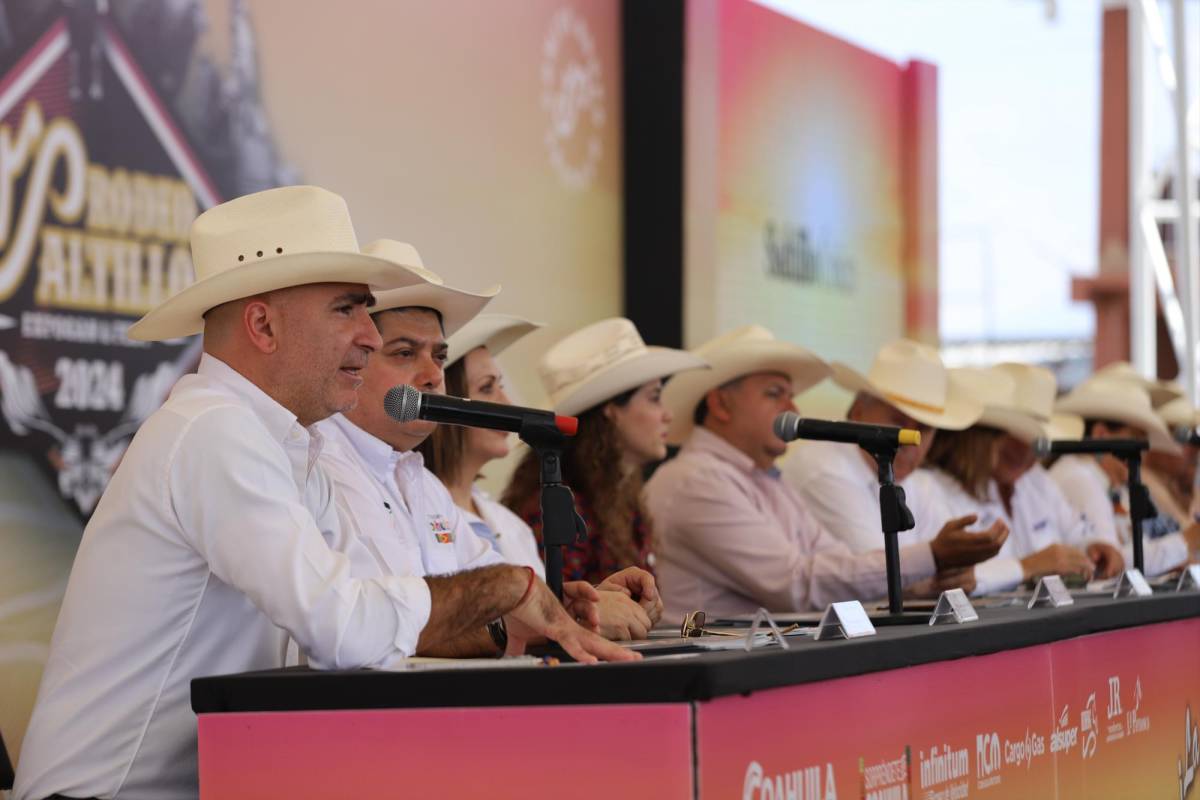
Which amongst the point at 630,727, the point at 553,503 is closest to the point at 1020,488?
the point at 553,503

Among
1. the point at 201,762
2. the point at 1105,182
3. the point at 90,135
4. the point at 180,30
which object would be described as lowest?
the point at 201,762

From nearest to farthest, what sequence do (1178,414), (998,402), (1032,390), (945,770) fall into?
(945,770), (998,402), (1032,390), (1178,414)

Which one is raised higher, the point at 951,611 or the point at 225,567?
the point at 225,567

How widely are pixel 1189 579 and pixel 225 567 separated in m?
3.26

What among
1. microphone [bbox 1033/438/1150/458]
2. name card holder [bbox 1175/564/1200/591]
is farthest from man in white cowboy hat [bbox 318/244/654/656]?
Answer: name card holder [bbox 1175/564/1200/591]

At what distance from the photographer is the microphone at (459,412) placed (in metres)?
2.26

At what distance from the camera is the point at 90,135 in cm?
421

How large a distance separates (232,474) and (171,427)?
15cm

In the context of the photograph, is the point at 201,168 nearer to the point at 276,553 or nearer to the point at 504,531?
the point at 504,531

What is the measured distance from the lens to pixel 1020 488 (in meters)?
6.41

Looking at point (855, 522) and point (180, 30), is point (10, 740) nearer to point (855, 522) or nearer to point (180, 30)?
point (180, 30)

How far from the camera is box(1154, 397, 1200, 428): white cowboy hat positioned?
758 cm

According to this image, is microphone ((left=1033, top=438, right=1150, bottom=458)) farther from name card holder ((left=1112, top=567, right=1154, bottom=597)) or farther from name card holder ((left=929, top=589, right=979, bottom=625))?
name card holder ((left=929, top=589, right=979, bottom=625))

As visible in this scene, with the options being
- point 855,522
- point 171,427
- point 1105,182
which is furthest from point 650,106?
point 1105,182
